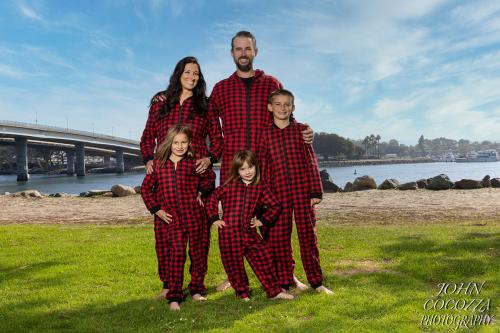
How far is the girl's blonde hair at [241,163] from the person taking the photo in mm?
5215

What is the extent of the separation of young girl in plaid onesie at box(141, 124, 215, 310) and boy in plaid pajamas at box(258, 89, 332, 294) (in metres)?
0.85

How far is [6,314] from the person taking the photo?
5.07 metres

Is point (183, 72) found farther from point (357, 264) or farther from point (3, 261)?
point (3, 261)

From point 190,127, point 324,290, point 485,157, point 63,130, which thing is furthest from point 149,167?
point 485,157

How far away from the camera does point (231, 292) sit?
5.73 m

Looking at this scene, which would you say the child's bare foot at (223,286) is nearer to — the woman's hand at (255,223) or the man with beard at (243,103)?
the woman's hand at (255,223)

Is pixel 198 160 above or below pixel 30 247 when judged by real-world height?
above

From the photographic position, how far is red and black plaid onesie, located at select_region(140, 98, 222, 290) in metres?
5.50

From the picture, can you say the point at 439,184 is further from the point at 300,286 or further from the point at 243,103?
the point at 243,103

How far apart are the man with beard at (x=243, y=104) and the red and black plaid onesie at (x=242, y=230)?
289 mm

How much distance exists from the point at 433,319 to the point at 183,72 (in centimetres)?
399

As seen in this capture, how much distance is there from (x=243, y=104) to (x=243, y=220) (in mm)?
1485

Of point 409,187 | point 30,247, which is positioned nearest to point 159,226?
point 30,247

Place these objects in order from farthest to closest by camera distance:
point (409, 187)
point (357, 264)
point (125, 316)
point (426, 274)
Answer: point (409, 187) < point (357, 264) < point (426, 274) < point (125, 316)
